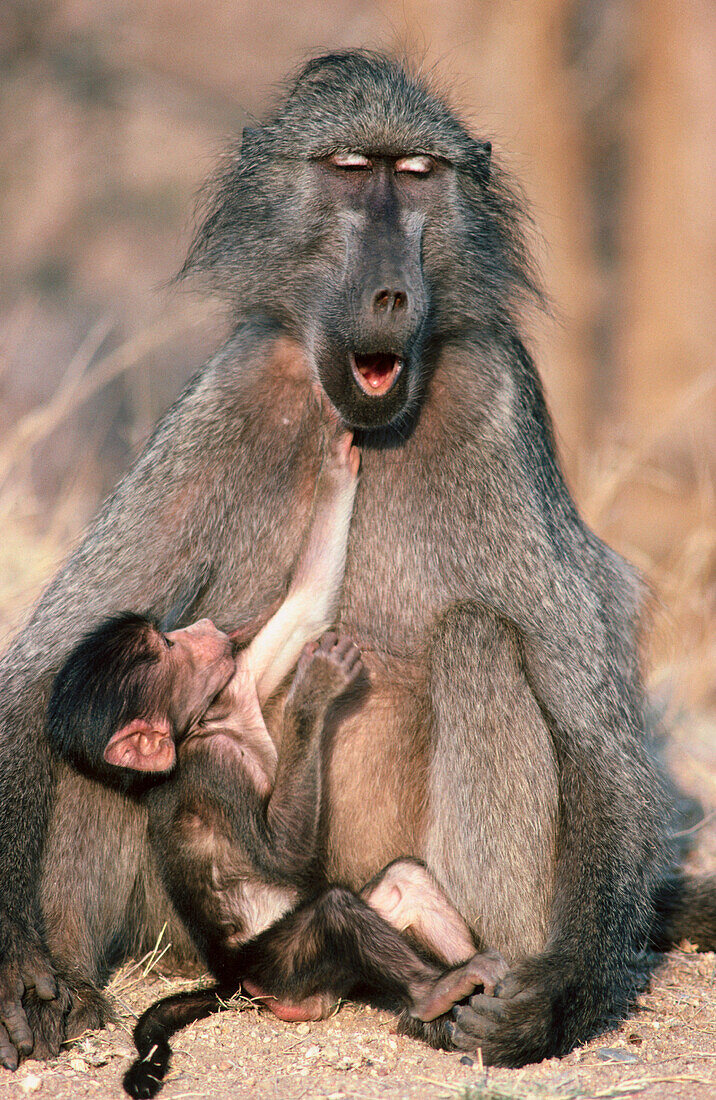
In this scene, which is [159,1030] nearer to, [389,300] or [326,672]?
[326,672]

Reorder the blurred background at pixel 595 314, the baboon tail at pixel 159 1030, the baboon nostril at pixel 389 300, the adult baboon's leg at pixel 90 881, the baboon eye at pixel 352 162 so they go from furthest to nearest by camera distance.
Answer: the blurred background at pixel 595 314, the baboon eye at pixel 352 162, the adult baboon's leg at pixel 90 881, the baboon nostril at pixel 389 300, the baboon tail at pixel 159 1030

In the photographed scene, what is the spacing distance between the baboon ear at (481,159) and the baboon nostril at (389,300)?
558 millimetres

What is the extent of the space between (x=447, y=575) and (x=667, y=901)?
999mm

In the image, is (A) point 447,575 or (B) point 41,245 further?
(B) point 41,245

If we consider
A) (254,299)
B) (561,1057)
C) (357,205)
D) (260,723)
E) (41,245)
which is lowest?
(561,1057)

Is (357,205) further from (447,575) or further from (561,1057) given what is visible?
(561,1057)

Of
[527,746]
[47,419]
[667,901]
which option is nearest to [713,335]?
[47,419]

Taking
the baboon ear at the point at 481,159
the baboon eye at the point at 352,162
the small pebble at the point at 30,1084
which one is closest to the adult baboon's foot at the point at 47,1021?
the small pebble at the point at 30,1084

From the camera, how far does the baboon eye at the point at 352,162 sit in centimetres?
256

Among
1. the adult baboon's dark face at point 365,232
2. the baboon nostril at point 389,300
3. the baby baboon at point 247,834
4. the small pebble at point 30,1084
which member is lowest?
the small pebble at point 30,1084

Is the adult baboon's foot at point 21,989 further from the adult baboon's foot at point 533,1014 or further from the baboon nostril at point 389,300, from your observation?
the baboon nostril at point 389,300

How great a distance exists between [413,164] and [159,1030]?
1.71m

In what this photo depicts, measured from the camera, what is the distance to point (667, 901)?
2.93m

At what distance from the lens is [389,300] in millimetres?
2283
